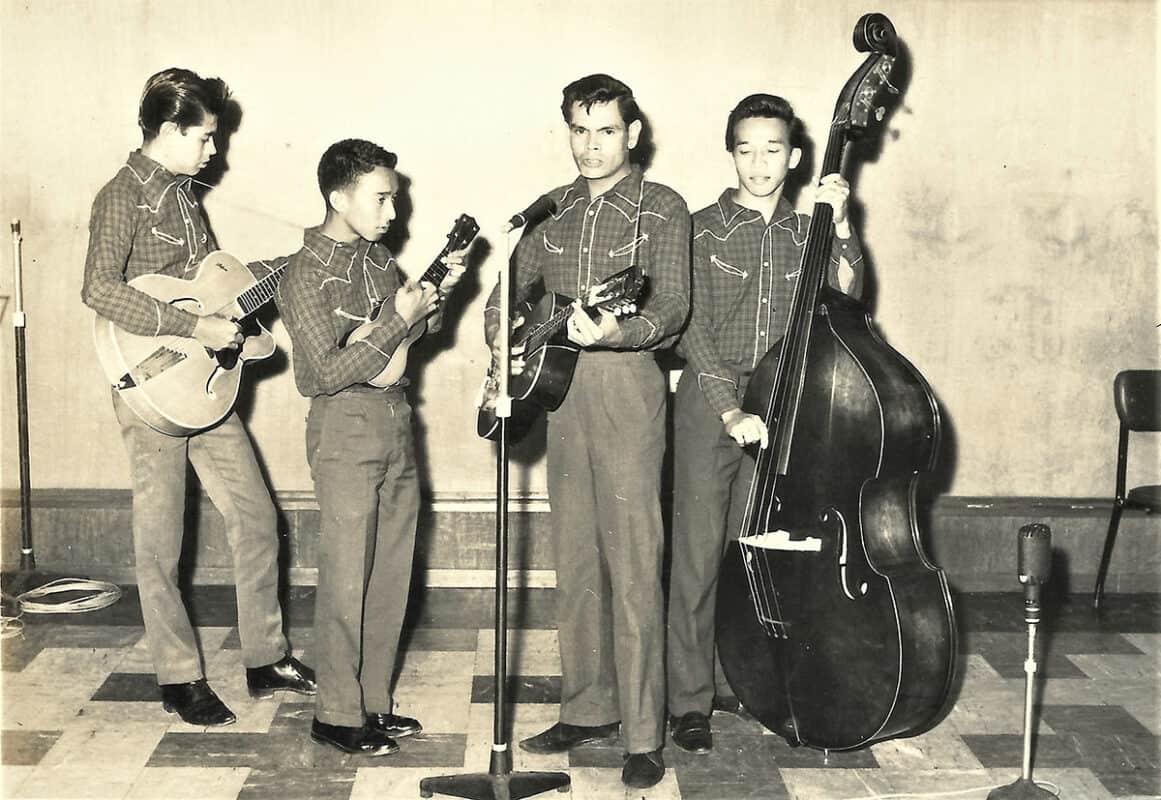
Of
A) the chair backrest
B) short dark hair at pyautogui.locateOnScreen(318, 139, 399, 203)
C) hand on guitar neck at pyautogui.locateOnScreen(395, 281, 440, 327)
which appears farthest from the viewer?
the chair backrest

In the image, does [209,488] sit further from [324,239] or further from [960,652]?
[960,652]

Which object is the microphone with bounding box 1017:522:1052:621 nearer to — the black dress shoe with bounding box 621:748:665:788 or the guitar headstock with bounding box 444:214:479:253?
the black dress shoe with bounding box 621:748:665:788

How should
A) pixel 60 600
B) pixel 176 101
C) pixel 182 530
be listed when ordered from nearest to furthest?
pixel 176 101 → pixel 182 530 → pixel 60 600

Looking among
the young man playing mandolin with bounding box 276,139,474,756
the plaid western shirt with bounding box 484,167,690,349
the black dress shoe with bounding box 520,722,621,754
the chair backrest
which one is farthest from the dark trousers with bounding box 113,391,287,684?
the chair backrest

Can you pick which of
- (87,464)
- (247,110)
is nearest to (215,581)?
(87,464)

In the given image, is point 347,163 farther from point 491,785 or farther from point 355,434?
point 491,785

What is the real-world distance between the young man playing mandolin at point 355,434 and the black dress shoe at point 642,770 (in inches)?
26.5

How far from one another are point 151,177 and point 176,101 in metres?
0.24

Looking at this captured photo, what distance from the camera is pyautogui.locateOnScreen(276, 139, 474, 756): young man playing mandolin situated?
3.82m

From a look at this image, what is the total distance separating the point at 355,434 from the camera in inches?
152

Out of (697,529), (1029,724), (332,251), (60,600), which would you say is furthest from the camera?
(60,600)

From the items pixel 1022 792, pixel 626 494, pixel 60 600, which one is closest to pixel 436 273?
pixel 626 494

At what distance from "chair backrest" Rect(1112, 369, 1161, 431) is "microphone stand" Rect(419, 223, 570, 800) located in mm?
2743

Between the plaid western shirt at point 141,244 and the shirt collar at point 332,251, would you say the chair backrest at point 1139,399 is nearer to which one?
the shirt collar at point 332,251
